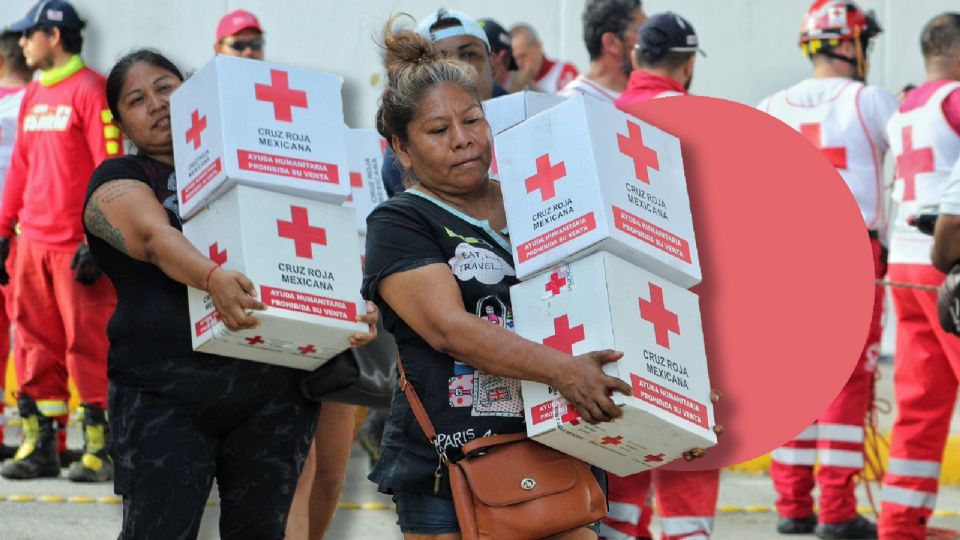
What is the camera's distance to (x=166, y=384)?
3904 millimetres

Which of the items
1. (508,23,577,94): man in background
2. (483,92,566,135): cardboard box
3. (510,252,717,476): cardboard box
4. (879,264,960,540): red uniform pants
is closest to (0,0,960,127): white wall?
(508,23,577,94): man in background

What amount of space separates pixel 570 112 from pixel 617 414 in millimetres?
602

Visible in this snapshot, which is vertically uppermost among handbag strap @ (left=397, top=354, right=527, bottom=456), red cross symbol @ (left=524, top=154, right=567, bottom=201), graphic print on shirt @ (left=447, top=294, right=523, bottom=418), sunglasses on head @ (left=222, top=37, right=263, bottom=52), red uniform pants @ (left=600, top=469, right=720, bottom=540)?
red cross symbol @ (left=524, top=154, right=567, bottom=201)

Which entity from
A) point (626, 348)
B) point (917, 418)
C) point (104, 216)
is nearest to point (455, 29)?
point (104, 216)

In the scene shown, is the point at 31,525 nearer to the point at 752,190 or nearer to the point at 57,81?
the point at 57,81

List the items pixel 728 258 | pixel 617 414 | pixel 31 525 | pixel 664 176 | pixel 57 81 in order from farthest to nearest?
pixel 57 81 → pixel 31 525 → pixel 728 258 → pixel 664 176 → pixel 617 414

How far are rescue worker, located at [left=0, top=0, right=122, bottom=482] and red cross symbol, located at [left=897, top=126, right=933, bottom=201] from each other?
10.7 feet

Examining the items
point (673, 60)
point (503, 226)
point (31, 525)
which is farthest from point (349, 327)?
point (31, 525)

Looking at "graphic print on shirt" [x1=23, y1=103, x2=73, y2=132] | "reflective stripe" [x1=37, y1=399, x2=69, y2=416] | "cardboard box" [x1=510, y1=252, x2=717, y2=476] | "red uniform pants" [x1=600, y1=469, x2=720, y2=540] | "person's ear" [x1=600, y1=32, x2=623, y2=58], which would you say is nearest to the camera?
"cardboard box" [x1=510, y1=252, x2=717, y2=476]

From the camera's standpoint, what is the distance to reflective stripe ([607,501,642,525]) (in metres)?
5.30

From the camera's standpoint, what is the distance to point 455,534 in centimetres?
335

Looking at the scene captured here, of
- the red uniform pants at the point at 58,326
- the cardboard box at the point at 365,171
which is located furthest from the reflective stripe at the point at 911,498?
the red uniform pants at the point at 58,326

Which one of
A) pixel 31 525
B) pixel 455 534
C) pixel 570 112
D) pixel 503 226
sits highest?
pixel 570 112

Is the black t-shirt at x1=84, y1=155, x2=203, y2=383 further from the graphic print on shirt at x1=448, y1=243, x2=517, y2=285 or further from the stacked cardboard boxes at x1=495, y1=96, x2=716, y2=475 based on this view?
the stacked cardboard boxes at x1=495, y1=96, x2=716, y2=475
